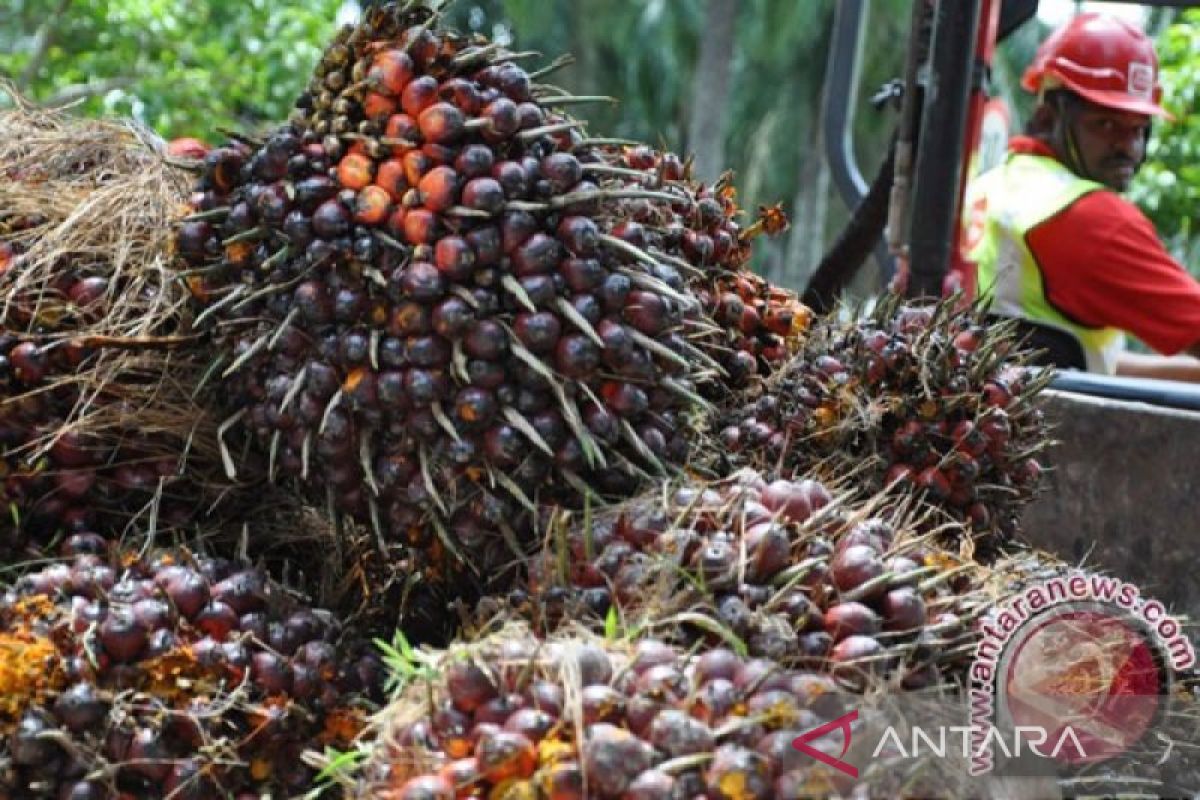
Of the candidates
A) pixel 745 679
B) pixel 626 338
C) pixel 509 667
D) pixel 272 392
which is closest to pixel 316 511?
pixel 272 392

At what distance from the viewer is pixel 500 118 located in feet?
5.42

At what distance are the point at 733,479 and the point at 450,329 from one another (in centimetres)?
38

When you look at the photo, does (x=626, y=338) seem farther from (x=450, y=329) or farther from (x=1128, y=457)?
(x=1128, y=457)

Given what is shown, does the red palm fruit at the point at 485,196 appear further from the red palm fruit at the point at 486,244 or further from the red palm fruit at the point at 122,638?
the red palm fruit at the point at 122,638

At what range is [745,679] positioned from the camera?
4.10 feet

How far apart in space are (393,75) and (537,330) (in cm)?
39

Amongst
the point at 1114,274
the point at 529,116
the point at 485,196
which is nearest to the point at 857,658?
the point at 485,196

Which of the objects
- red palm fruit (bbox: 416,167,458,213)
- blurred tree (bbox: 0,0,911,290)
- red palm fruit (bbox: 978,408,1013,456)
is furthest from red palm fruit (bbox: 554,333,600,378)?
blurred tree (bbox: 0,0,911,290)

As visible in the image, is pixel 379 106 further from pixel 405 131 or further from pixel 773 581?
pixel 773 581

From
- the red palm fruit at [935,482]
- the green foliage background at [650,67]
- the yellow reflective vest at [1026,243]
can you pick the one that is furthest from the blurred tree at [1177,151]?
the red palm fruit at [935,482]

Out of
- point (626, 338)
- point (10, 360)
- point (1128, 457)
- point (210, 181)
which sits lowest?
point (1128, 457)

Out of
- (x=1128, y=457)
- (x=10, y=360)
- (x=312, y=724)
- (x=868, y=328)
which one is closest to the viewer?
(x=312, y=724)

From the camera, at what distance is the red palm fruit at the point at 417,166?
5.38 feet

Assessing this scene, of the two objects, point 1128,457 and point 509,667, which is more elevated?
point 509,667
